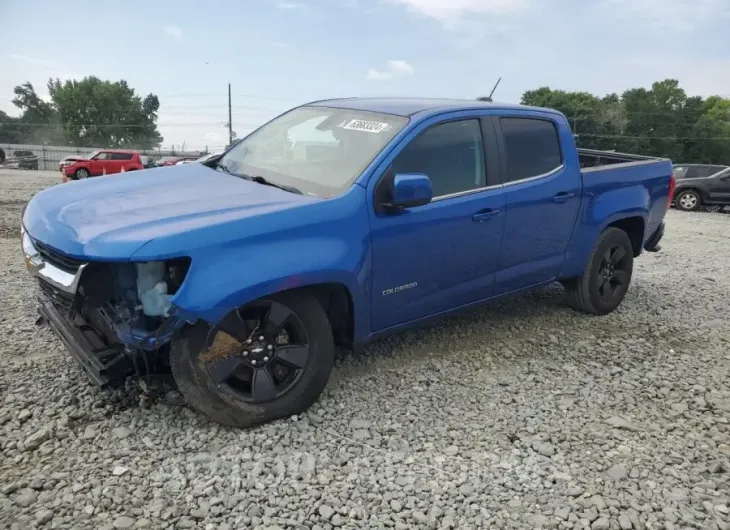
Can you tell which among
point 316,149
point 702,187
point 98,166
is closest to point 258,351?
point 316,149

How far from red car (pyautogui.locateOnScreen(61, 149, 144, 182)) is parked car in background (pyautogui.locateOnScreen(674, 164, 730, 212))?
20.5 metres

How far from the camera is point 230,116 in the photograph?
5212 cm

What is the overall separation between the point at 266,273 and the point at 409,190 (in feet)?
3.18

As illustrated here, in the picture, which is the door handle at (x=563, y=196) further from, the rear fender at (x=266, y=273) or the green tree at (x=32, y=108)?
the green tree at (x=32, y=108)

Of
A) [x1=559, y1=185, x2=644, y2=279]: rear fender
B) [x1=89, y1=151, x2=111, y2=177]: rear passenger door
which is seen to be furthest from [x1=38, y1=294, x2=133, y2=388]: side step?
[x1=89, y1=151, x2=111, y2=177]: rear passenger door

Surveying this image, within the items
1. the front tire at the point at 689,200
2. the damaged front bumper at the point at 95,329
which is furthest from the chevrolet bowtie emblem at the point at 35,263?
the front tire at the point at 689,200

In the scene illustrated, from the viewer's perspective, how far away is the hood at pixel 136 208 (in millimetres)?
2738

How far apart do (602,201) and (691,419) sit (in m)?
2.02

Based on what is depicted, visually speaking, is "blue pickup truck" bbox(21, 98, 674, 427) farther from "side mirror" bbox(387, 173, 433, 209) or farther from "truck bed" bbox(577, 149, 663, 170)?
"truck bed" bbox(577, 149, 663, 170)

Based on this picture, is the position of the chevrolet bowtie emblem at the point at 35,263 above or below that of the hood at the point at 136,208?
below

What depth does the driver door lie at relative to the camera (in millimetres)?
3477

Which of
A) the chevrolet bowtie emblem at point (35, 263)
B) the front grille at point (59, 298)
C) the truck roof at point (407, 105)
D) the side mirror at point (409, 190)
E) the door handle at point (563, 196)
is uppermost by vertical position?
the truck roof at point (407, 105)

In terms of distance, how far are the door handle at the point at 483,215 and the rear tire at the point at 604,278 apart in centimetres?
153

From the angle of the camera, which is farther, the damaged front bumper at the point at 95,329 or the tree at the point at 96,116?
the tree at the point at 96,116
